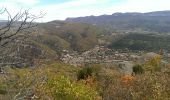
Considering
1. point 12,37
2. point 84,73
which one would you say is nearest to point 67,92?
point 12,37

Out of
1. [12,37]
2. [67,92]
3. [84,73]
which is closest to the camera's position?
[12,37]

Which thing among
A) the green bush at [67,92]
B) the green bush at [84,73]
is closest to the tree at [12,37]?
the green bush at [67,92]

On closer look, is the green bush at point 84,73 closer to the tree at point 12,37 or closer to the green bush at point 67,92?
the green bush at point 67,92

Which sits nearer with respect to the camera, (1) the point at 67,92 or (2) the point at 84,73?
(1) the point at 67,92

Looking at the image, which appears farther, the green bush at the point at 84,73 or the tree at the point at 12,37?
the green bush at the point at 84,73

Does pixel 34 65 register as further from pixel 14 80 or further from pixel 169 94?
pixel 169 94

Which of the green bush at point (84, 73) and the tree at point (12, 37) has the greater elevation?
the tree at point (12, 37)

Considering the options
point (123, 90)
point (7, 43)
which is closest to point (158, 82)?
point (123, 90)

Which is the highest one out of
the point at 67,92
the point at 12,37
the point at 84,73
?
the point at 12,37

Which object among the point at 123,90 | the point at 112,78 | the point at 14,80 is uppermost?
the point at 14,80

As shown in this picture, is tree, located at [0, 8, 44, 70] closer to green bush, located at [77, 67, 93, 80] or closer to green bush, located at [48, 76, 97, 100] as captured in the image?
green bush, located at [48, 76, 97, 100]

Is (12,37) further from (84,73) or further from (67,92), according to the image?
(84,73)
